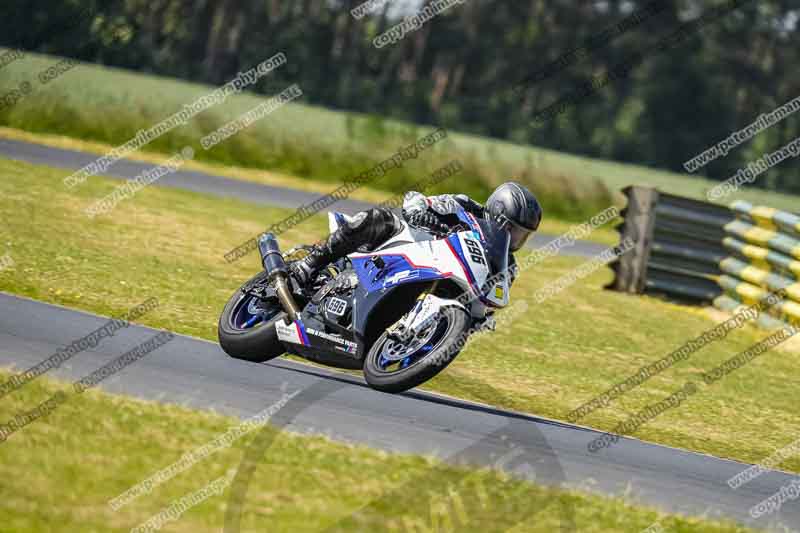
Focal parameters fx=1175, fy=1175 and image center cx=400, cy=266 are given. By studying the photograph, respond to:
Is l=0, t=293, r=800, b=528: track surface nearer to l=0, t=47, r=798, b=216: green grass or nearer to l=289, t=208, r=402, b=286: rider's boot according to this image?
l=289, t=208, r=402, b=286: rider's boot

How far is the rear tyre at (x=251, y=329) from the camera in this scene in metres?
8.63

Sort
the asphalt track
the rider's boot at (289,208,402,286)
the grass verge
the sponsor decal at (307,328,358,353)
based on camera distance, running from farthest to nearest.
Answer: the grass verge
the rider's boot at (289,208,402,286)
the sponsor decal at (307,328,358,353)
the asphalt track

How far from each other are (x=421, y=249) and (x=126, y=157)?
18266 millimetres

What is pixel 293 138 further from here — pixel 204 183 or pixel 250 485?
pixel 250 485

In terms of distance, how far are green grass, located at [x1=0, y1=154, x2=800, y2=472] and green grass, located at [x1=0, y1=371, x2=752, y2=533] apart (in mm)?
2684

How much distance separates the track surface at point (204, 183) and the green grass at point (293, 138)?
2875 mm

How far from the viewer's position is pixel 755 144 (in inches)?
2362

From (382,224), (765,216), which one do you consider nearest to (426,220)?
(382,224)

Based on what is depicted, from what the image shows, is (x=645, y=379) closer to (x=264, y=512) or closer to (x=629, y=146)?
(x=264, y=512)

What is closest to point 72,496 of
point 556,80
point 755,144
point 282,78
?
point 282,78

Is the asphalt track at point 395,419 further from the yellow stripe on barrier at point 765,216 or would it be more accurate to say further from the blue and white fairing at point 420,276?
the yellow stripe on barrier at point 765,216

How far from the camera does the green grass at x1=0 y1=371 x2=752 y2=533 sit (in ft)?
17.8

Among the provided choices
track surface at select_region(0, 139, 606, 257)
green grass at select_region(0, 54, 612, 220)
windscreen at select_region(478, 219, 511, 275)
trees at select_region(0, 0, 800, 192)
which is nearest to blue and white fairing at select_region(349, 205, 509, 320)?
windscreen at select_region(478, 219, 511, 275)

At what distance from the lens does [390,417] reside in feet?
25.8
